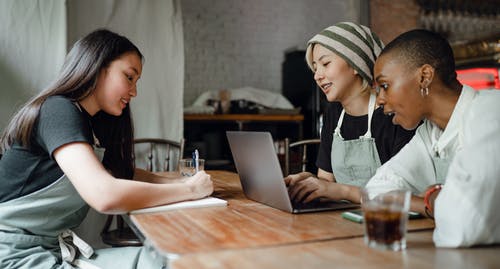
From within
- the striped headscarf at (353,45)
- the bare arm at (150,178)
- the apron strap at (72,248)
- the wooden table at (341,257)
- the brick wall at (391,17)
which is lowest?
the apron strap at (72,248)

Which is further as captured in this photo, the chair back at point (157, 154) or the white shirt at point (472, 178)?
the chair back at point (157, 154)

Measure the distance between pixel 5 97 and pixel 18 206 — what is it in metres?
1.40

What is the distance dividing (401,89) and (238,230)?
63cm

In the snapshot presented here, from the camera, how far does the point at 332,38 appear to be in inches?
74.7

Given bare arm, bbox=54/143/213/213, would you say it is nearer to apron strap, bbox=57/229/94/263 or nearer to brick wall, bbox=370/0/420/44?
apron strap, bbox=57/229/94/263

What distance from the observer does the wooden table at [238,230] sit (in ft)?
3.03

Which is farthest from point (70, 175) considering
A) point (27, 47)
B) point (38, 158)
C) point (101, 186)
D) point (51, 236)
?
point (27, 47)

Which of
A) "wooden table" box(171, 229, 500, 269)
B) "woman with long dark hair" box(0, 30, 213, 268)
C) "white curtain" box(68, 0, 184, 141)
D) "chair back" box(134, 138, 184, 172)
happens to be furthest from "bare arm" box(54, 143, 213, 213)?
"white curtain" box(68, 0, 184, 141)

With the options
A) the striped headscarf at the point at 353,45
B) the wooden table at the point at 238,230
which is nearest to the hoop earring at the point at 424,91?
the wooden table at the point at 238,230

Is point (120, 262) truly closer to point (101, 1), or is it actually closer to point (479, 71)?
point (101, 1)

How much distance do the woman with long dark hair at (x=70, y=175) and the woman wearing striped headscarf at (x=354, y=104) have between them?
2.25ft

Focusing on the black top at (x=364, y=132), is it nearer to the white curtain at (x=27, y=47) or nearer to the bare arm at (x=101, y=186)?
the bare arm at (x=101, y=186)

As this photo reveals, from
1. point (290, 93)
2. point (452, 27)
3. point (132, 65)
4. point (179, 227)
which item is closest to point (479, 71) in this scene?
point (452, 27)

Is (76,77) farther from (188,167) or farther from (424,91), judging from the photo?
(424,91)
